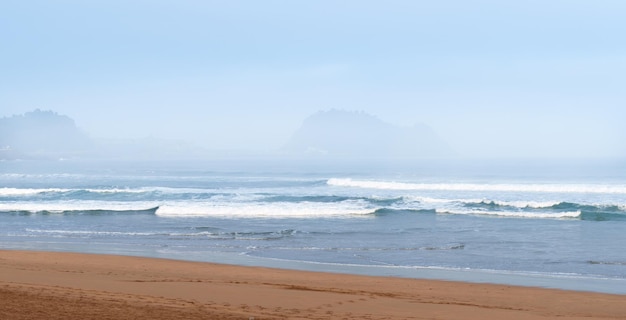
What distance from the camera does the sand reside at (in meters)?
9.27

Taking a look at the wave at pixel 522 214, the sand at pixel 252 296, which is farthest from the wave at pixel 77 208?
the sand at pixel 252 296

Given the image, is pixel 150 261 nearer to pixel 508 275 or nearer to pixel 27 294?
pixel 27 294

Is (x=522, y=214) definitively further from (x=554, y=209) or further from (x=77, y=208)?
(x=77, y=208)

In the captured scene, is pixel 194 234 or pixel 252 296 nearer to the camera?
pixel 252 296

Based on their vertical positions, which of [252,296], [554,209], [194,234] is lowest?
[252,296]

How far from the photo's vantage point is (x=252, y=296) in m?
11.0

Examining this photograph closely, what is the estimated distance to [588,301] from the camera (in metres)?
11.2

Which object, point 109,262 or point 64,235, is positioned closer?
point 109,262

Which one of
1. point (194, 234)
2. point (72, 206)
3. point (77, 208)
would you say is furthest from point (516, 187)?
point (194, 234)

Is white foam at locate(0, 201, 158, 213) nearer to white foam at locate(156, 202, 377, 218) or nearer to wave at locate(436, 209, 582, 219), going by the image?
white foam at locate(156, 202, 377, 218)

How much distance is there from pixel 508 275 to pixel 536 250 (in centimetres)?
416

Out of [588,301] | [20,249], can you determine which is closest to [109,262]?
[20,249]

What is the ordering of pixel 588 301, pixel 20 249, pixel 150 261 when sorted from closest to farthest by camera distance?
pixel 588 301
pixel 150 261
pixel 20 249

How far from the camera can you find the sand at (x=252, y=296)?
9266mm
